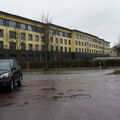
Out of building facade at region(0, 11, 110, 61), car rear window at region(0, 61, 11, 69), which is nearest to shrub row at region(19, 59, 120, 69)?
building facade at region(0, 11, 110, 61)

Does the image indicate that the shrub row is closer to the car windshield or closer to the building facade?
the building facade

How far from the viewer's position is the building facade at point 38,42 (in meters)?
40.8

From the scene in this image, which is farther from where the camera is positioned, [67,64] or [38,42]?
[38,42]

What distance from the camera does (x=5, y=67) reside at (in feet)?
31.2

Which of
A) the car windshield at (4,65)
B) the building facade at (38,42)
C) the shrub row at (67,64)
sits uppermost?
the building facade at (38,42)

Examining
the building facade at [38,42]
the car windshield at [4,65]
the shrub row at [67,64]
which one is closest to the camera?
the car windshield at [4,65]

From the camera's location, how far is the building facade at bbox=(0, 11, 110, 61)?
40759 mm

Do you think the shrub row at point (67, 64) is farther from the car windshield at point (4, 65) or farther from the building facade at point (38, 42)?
the car windshield at point (4, 65)

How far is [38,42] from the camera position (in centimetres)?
5838

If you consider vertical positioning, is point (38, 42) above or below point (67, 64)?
above

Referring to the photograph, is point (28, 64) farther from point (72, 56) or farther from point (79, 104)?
point (72, 56)

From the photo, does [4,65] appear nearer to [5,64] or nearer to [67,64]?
[5,64]

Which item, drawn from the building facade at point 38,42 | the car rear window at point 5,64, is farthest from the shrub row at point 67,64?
the car rear window at point 5,64

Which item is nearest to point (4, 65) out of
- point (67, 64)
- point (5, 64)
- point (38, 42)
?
point (5, 64)
